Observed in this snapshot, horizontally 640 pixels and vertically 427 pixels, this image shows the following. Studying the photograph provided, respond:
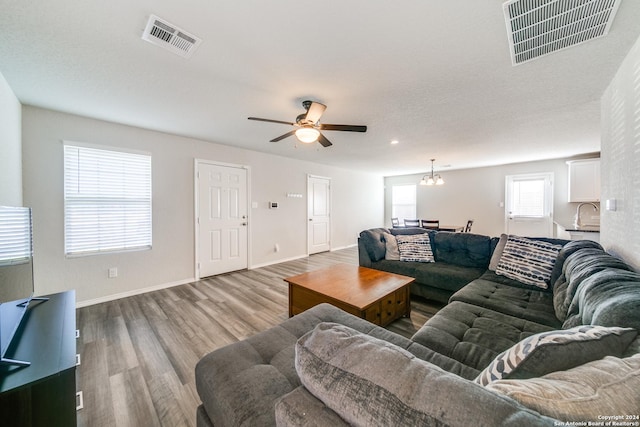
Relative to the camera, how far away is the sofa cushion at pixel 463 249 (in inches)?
116

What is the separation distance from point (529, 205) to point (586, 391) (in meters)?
7.14

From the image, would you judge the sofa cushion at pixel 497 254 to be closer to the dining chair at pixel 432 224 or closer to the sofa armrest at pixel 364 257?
the sofa armrest at pixel 364 257

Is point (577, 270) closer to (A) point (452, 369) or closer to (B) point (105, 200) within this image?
(A) point (452, 369)

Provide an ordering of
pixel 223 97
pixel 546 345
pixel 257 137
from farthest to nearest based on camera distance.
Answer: pixel 257 137 → pixel 223 97 → pixel 546 345

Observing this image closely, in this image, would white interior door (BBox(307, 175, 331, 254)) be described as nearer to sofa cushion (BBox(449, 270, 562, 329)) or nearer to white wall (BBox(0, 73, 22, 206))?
sofa cushion (BBox(449, 270, 562, 329))

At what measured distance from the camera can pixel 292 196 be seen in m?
5.42

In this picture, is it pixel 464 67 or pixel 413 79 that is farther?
pixel 413 79

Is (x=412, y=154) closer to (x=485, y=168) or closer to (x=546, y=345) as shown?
(x=485, y=168)

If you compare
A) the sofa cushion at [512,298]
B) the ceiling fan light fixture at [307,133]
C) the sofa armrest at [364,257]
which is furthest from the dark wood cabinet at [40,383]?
the sofa armrest at [364,257]

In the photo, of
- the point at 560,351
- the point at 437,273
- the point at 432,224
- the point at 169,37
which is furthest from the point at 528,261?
the point at 169,37

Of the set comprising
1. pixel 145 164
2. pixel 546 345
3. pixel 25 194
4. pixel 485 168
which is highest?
pixel 485 168

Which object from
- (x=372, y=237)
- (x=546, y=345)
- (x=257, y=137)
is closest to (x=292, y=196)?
(x=257, y=137)

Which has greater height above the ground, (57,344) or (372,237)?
(372,237)

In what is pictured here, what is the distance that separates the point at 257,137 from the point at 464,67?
9.45 ft
